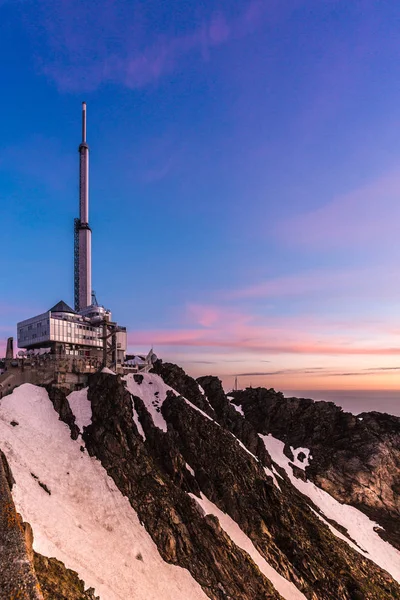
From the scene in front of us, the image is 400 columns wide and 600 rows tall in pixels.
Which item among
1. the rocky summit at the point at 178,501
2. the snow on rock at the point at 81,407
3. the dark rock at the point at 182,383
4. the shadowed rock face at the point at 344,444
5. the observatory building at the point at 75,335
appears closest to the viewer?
the rocky summit at the point at 178,501

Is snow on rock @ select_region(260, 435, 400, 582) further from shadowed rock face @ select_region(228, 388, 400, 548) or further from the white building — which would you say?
the white building

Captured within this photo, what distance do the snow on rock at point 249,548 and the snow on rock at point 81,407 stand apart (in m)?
17.7

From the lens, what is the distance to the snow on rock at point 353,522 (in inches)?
1964

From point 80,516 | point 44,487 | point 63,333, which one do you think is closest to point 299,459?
point 80,516

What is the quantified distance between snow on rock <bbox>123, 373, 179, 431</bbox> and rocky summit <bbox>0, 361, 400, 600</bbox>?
0.94ft

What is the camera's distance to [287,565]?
134 feet

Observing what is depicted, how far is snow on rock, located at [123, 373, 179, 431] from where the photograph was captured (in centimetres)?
5613

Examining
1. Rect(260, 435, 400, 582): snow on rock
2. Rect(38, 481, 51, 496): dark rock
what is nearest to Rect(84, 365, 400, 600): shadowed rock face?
Rect(260, 435, 400, 582): snow on rock

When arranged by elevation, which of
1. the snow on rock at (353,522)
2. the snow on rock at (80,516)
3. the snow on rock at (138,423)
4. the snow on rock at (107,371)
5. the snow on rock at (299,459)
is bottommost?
the snow on rock at (353,522)

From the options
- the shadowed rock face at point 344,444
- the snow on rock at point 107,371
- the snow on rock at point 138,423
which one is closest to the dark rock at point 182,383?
the snow on rock at point 107,371

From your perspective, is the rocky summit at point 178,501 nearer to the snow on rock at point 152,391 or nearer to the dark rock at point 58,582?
the dark rock at point 58,582

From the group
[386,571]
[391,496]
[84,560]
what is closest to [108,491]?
[84,560]

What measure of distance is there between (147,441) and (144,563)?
741 inches

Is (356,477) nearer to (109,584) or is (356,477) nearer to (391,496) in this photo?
(391,496)
